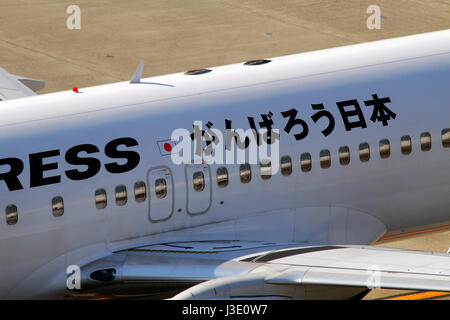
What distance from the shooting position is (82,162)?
59.7ft

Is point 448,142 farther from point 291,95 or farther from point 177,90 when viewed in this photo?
point 177,90

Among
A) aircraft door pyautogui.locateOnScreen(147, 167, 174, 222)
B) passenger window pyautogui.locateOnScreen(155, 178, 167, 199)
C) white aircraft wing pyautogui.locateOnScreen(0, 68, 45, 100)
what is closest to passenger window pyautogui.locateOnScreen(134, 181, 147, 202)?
aircraft door pyautogui.locateOnScreen(147, 167, 174, 222)

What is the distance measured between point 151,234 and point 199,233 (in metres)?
1.07

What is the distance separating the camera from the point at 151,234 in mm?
18875

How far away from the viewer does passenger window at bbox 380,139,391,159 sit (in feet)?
65.7

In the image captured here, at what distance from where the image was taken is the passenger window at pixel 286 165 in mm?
19391

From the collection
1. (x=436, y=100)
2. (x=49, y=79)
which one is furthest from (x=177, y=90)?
(x=49, y=79)

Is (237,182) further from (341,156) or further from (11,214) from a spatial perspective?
(11,214)

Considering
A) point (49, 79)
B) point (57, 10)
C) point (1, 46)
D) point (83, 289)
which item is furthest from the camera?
point (57, 10)

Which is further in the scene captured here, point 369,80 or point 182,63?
point 182,63

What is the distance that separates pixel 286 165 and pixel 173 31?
21.5 m

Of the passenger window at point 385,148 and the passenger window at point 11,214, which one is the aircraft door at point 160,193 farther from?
the passenger window at point 385,148

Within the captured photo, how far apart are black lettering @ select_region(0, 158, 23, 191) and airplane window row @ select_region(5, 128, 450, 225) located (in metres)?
0.40

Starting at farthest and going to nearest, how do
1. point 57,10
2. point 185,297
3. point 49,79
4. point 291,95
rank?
point 57,10
point 49,79
point 291,95
point 185,297
